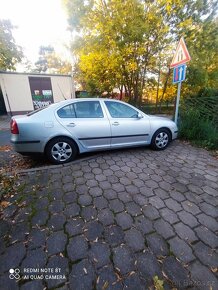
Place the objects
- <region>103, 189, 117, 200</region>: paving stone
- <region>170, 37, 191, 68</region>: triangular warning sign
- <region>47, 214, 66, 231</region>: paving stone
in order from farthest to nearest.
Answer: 1. <region>170, 37, 191, 68</region>: triangular warning sign
2. <region>103, 189, 117, 200</region>: paving stone
3. <region>47, 214, 66, 231</region>: paving stone

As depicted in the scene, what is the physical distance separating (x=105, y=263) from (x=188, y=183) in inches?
79.7

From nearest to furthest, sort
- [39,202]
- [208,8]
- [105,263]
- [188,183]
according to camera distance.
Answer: [105,263] < [39,202] < [188,183] < [208,8]

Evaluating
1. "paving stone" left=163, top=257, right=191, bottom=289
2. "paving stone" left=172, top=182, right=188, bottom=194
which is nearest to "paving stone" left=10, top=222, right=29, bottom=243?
"paving stone" left=163, top=257, right=191, bottom=289

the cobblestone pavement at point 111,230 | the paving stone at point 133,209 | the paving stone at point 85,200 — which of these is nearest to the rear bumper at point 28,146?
the cobblestone pavement at point 111,230

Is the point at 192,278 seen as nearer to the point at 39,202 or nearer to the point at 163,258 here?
the point at 163,258

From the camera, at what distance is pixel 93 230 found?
1920mm

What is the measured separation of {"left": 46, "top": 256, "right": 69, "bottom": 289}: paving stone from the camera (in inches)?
55.5

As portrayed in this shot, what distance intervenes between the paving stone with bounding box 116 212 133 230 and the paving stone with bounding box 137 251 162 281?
375 mm

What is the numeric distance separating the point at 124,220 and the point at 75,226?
2.03ft

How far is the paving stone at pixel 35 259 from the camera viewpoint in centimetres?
A: 155

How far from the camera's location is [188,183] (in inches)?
113

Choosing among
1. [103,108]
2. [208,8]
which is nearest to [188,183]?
[103,108]

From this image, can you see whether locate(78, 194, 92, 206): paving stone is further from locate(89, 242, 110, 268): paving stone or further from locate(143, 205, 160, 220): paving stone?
locate(143, 205, 160, 220): paving stone

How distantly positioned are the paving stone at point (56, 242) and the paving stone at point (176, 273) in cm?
105
